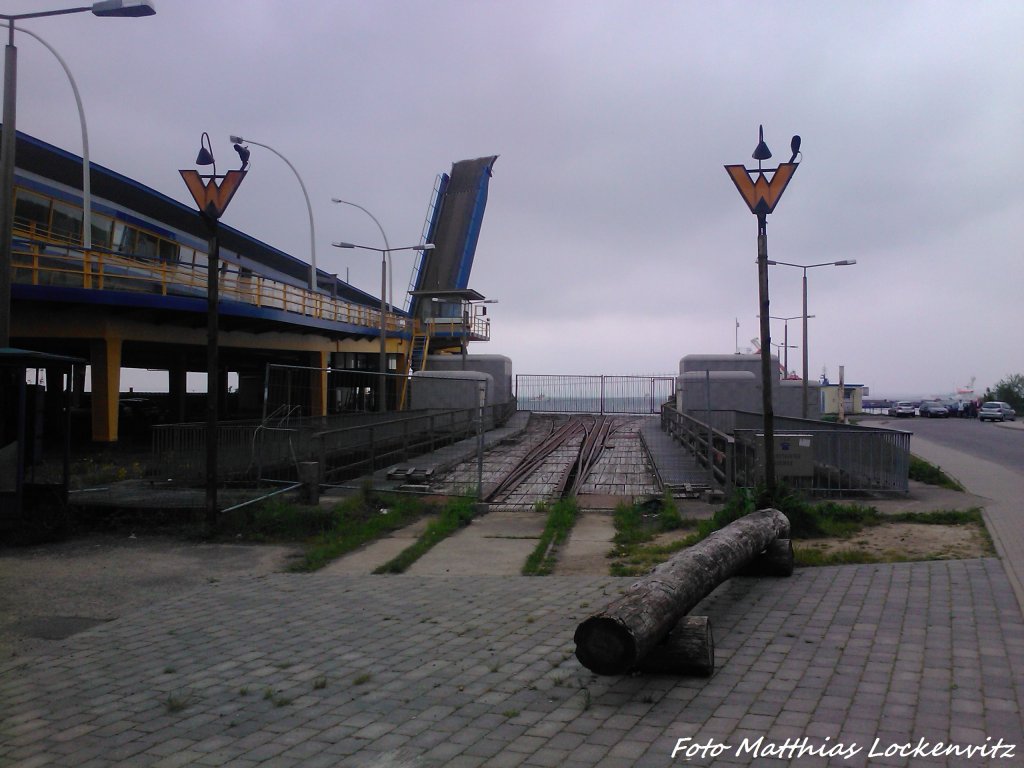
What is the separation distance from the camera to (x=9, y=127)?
1429 cm

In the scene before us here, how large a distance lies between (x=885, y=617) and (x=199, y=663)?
534cm

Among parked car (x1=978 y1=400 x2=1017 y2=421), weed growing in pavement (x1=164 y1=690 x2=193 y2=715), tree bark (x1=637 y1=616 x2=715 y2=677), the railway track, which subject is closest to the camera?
weed growing in pavement (x1=164 y1=690 x2=193 y2=715)

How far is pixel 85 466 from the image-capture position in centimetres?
1778

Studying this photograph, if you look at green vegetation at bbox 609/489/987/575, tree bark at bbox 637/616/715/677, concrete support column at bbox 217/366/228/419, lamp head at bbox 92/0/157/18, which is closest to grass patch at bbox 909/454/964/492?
green vegetation at bbox 609/489/987/575

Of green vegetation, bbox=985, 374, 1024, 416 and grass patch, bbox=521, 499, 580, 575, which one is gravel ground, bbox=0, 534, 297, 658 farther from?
green vegetation, bbox=985, 374, 1024, 416

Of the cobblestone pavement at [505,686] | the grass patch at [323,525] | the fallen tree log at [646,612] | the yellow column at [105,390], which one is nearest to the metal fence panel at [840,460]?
the grass patch at [323,525]

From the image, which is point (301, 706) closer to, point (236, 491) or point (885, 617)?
point (885, 617)

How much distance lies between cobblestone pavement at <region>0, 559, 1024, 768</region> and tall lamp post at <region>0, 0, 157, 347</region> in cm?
859

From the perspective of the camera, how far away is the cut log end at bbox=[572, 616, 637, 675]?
200 inches

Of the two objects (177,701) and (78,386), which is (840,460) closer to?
(177,701)

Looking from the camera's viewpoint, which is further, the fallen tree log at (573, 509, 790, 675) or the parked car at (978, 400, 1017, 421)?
the parked car at (978, 400, 1017, 421)

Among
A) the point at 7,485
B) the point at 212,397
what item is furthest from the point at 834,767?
the point at 7,485

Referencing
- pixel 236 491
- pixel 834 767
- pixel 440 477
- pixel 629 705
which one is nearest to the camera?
pixel 834 767

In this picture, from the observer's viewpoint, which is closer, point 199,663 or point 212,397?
point 199,663
